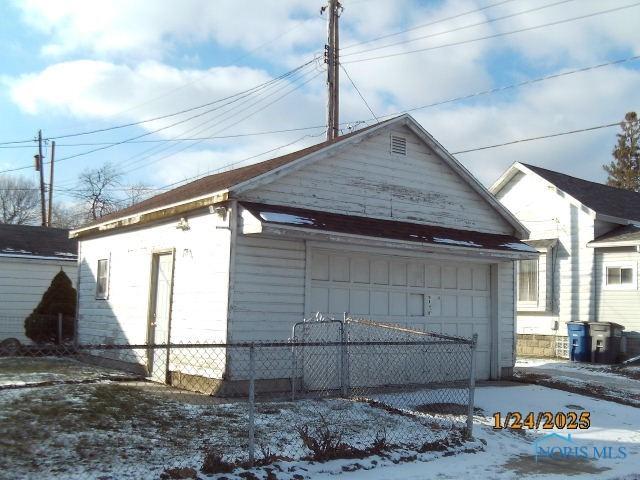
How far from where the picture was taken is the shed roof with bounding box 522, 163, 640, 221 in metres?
20.4

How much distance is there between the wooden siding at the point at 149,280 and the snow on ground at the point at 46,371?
75 cm

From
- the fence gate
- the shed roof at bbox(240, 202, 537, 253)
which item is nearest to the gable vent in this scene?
the shed roof at bbox(240, 202, 537, 253)

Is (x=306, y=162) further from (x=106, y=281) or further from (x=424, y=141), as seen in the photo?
(x=106, y=281)

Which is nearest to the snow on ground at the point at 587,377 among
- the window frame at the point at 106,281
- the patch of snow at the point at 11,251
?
the window frame at the point at 106,281

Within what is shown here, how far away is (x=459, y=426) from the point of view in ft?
28.4

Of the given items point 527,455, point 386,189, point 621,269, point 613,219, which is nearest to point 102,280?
point 386,189

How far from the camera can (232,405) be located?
901cm

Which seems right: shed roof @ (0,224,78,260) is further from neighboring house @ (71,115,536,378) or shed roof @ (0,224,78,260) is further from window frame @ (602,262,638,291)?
window frame @ (602,262,638,291)

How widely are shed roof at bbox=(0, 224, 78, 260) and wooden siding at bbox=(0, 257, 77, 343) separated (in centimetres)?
31

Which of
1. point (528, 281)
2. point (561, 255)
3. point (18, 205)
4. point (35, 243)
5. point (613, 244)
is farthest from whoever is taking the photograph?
point (18, 205)

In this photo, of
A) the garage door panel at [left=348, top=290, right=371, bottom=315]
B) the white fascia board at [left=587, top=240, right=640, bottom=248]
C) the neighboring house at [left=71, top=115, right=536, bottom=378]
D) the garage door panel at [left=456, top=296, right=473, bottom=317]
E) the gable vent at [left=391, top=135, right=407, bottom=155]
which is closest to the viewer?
the neighboring house at [left=71, top=115, right=536, bottom=378]

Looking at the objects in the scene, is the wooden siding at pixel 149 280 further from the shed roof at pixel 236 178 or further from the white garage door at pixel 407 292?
the white garage door at pixel 407 292

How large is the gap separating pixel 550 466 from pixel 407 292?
5.35 metres

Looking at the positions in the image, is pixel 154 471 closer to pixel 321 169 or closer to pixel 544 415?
pixel 544 415
